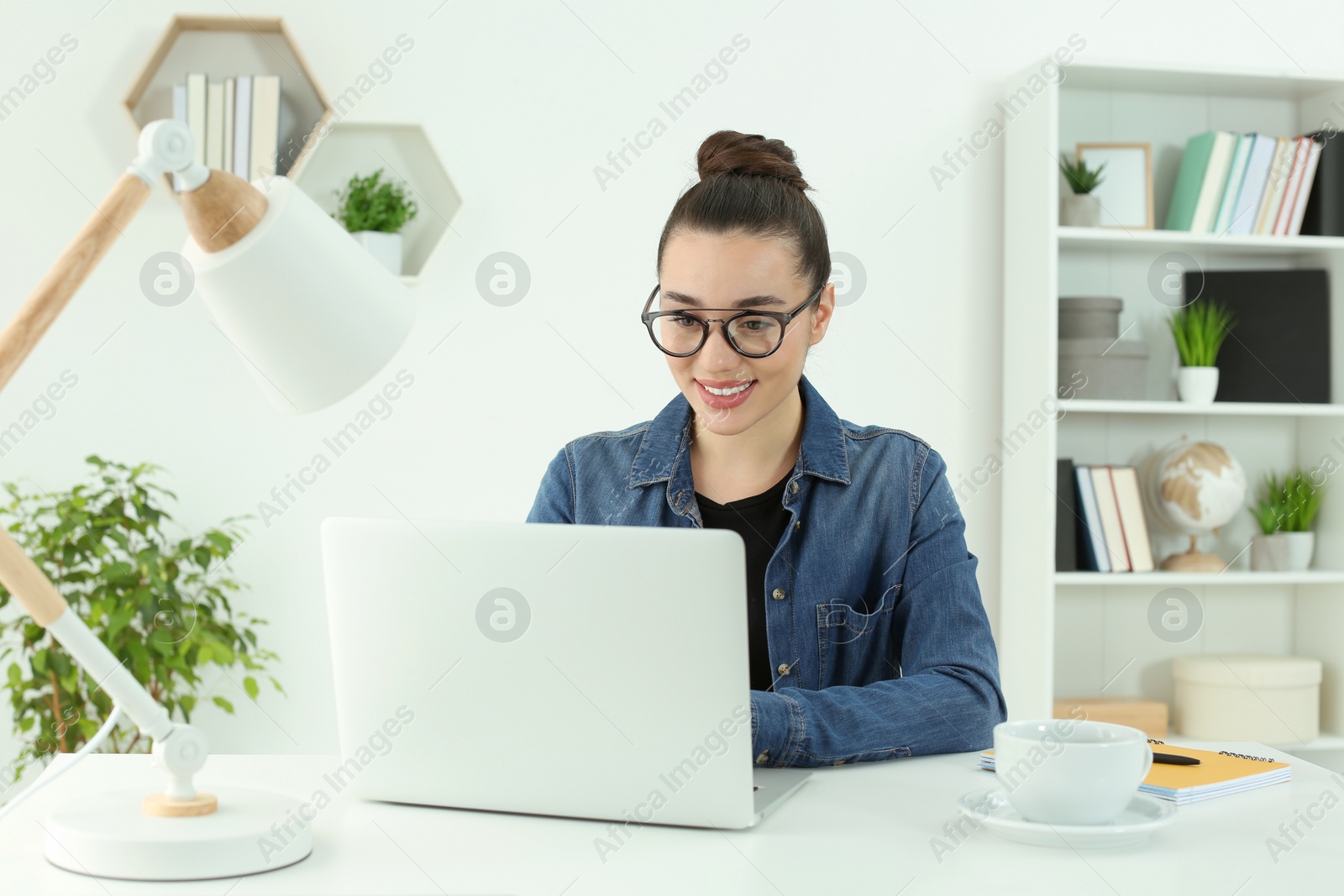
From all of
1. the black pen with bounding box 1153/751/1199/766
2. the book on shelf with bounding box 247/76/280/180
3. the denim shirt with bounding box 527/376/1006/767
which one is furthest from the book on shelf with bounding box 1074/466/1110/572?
the book on shelf with bounding box 247/76/280/180

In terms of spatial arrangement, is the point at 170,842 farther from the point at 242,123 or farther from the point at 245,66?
the point at 245,66

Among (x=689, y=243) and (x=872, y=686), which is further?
(x=689, y=243)

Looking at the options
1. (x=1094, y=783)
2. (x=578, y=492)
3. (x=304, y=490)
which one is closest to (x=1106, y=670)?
(x=578, y=492)

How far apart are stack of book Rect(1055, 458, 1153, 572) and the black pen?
173 cm

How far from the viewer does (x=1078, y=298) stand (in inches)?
113

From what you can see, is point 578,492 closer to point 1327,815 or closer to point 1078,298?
point 1327,815

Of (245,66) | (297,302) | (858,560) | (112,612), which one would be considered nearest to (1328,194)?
(858,560)

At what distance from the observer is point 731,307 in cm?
160

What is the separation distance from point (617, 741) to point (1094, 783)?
1.24ft

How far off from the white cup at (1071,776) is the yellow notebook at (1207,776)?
0.12 meters

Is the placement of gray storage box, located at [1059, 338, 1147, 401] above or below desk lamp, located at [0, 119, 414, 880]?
above

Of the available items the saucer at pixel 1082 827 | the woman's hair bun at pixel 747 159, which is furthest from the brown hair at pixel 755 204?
the saucer at pixel 1082 827

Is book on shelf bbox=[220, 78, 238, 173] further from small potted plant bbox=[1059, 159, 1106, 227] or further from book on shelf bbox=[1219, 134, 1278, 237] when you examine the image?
book on shelf bbox=[1219, 134, 1278, 237]

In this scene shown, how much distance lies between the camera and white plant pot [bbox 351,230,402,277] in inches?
108
